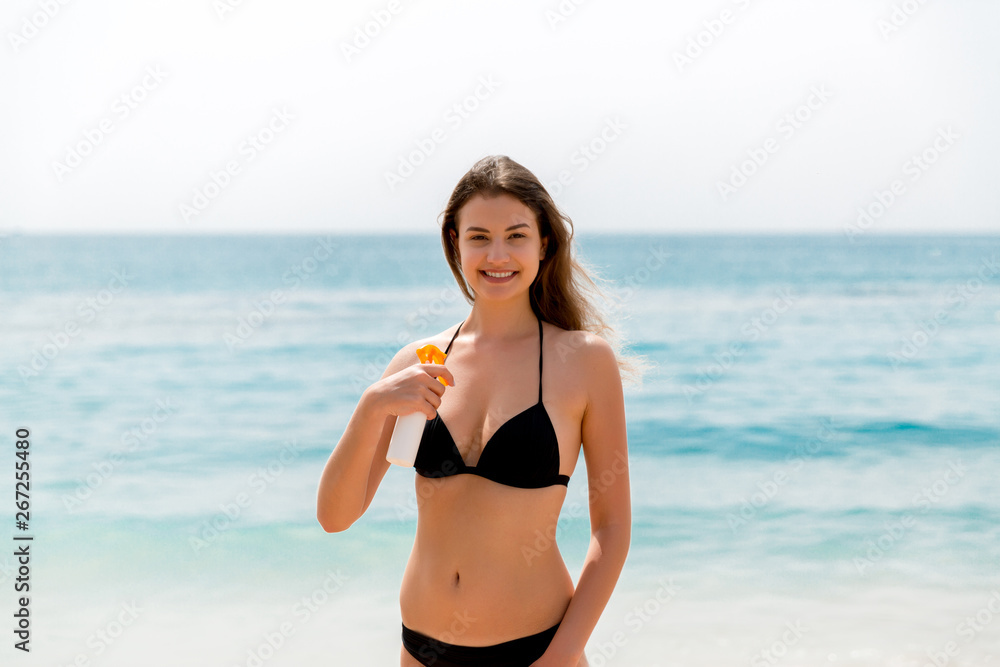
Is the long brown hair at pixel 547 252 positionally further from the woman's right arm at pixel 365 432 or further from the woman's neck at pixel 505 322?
the woman's right arm at pixel 365 432

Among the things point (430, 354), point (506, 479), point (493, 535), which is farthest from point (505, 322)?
point (493, 535)

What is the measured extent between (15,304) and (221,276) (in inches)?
455

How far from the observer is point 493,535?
2.28 meters

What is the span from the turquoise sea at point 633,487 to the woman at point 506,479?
1.49 feet

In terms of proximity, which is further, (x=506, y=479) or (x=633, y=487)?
(x=633, y=487)

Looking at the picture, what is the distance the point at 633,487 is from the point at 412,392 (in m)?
8.58

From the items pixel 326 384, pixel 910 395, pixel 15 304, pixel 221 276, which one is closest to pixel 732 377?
pixel 910 395

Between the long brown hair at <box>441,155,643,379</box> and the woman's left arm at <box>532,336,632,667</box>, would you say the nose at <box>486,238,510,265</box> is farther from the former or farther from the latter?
the woman's left arm at <box>532,336,632,667</box>

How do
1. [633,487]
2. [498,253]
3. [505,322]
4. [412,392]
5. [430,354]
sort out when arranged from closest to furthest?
[412,392]
[430,354]
[498,253]
[505,322]
[633,487]

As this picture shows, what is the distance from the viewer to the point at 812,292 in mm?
27062

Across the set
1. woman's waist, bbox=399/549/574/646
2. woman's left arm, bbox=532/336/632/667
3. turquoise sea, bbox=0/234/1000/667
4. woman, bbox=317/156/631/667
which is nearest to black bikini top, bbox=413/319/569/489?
woman, bbox=317/156/631/667

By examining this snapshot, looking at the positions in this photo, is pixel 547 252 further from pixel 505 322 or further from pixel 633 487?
pixel 633 487

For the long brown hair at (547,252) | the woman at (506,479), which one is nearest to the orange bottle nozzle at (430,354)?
the woman at (506,479)

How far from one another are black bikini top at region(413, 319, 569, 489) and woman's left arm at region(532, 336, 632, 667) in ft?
0.35
